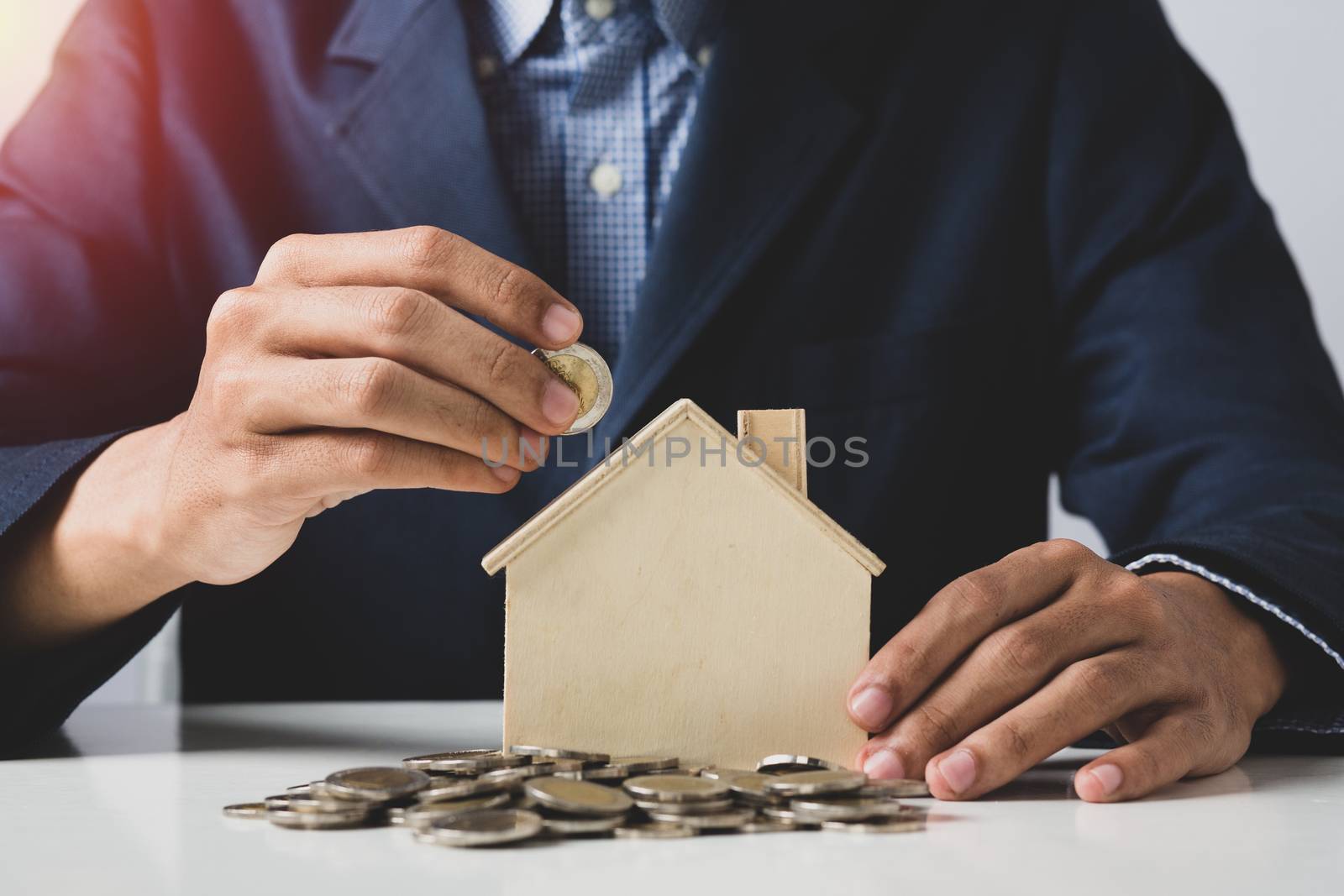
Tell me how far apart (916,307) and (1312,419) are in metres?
0.47

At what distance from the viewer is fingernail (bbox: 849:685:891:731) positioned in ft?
2.60

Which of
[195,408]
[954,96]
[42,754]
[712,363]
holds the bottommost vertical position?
[42,754]

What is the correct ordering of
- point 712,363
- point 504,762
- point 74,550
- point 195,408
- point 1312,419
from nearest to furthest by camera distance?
point 504,762, point 195,408, point 74,550, point 1312,419, point 712,363

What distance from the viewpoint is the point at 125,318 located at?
149 centimetres

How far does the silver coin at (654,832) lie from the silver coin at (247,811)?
8.7 inches

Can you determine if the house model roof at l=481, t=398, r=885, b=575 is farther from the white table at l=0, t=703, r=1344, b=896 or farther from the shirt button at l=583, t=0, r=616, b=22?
the shirt button at l=583, t=0, r=616, b=22

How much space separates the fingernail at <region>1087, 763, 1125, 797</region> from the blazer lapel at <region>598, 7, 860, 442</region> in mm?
730

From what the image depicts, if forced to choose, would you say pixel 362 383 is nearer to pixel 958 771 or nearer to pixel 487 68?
pixel 958 771

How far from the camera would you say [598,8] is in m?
1.45

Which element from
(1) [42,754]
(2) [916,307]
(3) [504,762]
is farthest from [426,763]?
(2) [916,307]

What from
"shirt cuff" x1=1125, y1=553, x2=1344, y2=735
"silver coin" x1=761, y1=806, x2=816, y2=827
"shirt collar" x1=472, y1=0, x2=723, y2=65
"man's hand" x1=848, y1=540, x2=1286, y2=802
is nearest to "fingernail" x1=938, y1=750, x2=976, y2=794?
"man's hand" x1=848, y1=540, x2=1286, y2=802

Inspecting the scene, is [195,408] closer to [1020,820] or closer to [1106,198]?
[1020,820]

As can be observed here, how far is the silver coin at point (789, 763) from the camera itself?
0.78 metres

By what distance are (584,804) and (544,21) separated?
3.56 feet
